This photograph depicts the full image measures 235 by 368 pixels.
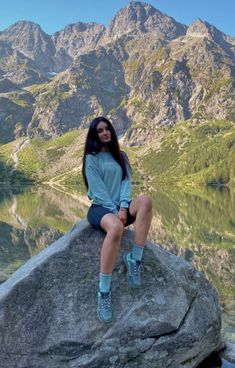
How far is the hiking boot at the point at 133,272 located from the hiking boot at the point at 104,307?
94cm

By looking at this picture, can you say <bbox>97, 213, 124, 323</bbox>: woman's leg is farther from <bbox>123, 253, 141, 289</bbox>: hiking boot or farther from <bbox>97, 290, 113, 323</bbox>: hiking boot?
<bbox>123, 253, 141, 289</bbox>: hiking boot

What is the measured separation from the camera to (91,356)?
1220 centimetres

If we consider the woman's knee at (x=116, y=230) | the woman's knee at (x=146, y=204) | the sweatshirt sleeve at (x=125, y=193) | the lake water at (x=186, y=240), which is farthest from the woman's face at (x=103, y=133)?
the lake water at (x=186, y=240)

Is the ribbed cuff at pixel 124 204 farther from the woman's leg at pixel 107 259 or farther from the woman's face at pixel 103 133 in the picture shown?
the woman's face at pixel 103 133

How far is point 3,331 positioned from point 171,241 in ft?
171

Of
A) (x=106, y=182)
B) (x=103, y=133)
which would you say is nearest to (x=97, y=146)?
(x=103, y=133)

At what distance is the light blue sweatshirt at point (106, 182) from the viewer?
1275cm

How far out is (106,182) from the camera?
1319 cm

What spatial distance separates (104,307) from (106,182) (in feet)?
11.8

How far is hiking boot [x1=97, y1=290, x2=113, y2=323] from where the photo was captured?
39.9 feet

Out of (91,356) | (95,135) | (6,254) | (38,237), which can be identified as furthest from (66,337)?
(38,237)

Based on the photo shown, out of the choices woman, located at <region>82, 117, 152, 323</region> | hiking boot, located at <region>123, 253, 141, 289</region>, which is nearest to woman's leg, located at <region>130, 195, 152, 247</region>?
woman, located at <region>82, 117, 152, 323</region>

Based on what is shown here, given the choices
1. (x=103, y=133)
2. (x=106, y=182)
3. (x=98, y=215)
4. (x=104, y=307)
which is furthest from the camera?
(x=103, y=133)

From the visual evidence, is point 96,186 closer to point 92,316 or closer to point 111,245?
point 111,245
